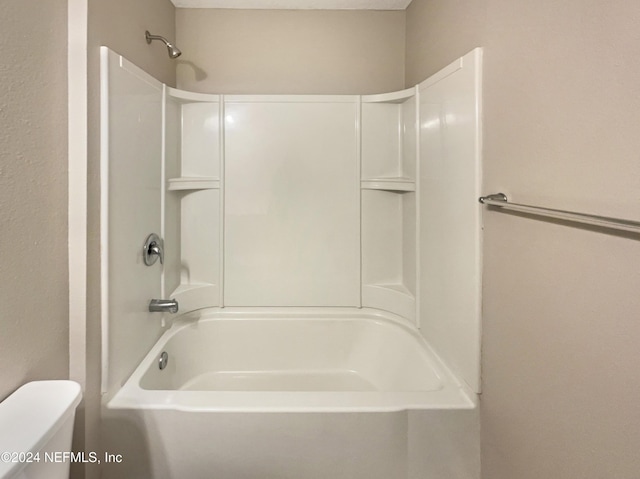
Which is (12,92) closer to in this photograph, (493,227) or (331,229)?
(493,227)


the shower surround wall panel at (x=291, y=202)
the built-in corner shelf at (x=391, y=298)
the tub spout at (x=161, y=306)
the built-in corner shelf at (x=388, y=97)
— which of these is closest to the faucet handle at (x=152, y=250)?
the tub spout at (x=161, y=306)

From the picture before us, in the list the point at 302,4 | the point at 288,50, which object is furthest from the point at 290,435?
the point at 302,4

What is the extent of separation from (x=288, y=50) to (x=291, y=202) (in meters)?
0.89

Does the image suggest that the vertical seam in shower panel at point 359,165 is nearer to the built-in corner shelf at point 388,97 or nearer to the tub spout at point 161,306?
the built-in corner shelf at point 388,97

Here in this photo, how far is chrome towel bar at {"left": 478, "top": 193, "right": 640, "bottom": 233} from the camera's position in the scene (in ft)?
2.22

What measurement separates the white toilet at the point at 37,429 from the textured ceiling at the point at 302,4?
2.06m

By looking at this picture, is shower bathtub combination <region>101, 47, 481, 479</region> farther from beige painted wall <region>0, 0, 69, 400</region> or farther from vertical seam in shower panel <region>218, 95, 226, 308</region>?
beige painted wall <region>0, 0, 69, 400</region>

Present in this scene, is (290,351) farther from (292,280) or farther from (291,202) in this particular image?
(291,202)

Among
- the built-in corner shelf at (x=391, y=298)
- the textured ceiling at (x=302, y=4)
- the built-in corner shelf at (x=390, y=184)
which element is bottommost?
the built-in corner shelf at (x=391, y=298)

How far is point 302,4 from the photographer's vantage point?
219 cm

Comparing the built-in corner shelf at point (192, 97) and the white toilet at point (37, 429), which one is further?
the built-in corner shelf at point (192, 97)

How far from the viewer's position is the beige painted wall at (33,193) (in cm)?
94

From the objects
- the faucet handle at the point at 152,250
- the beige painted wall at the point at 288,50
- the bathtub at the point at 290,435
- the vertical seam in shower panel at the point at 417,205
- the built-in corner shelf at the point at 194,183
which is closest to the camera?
the bathtub at the point at 290,435

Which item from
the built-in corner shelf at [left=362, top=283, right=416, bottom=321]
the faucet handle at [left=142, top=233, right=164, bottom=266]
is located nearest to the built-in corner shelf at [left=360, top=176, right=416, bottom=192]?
the built-in corner shelf at [left=362, top=283, right=416, bottom=321]
